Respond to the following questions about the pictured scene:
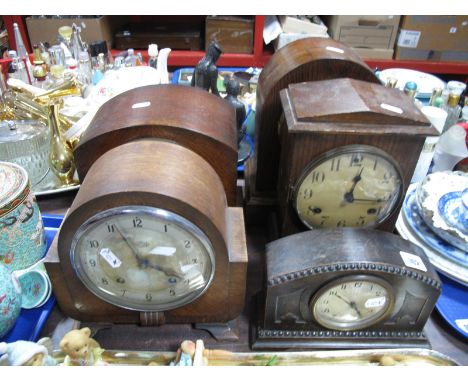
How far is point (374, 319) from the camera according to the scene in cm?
71

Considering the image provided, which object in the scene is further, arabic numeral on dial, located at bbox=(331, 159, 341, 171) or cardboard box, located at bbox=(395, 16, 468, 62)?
cardboard box, located at bbox=(395, 16, 468, 62)

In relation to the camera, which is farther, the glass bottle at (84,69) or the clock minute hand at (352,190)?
the glass bottle at (84,69)

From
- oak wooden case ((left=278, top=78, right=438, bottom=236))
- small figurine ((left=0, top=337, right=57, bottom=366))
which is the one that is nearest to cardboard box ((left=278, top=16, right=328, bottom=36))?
oak wooden case ((left=278, top=78, right=438, bottom=236))

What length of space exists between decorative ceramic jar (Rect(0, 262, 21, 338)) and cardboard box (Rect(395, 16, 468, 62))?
7.71ft

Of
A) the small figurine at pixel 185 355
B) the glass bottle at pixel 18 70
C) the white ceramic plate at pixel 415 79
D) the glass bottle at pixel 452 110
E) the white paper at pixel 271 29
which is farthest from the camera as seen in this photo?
the white paper at pixel 271 29

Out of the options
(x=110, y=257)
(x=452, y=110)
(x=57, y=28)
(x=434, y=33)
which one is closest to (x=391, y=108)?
(x=110, y=257)

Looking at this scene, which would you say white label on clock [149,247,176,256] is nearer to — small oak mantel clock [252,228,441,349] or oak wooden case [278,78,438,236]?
small oak mantel clock [252,228,441,349]

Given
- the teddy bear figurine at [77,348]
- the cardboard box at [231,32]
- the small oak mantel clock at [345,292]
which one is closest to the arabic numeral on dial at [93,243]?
the teddy bear figurine at [77,348]

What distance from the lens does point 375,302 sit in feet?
2.23

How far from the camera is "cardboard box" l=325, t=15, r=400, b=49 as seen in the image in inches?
88.2

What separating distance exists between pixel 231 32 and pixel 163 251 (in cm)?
213

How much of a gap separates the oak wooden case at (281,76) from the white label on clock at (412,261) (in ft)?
1.15

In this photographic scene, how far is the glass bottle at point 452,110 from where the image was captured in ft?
3.69

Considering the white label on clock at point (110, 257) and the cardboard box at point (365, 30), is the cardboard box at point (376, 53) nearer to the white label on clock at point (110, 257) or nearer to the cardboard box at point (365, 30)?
the cardboard box at point (365, 30)
